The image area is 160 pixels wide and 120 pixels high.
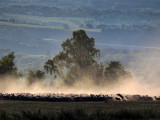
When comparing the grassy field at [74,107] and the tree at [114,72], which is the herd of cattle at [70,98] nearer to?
the grassy field at [74,107]

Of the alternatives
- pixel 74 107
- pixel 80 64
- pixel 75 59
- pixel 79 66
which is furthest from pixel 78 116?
pixel 75 59

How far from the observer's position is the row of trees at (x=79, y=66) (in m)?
127

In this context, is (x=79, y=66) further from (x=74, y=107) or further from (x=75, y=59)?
(x=74, y=107)

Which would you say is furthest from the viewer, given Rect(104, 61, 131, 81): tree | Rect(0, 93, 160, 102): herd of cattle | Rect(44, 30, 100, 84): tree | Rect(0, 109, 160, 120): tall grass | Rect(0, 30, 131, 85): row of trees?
Rect(44, 30, 100, 84): tree

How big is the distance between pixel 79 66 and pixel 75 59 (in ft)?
8.45

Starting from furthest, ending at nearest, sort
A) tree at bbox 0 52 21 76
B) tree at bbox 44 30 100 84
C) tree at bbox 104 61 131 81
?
tree at bbox 44 30 100 84 → tree at bbox 104 61 131 81 → tree at bbox 0 52 21 76

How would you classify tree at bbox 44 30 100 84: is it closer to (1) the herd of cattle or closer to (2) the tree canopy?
(2) the tree canopy

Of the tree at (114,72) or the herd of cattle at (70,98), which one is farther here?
the tree at (114,72)

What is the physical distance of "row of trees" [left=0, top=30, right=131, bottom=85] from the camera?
127m

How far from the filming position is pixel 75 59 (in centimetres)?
13225

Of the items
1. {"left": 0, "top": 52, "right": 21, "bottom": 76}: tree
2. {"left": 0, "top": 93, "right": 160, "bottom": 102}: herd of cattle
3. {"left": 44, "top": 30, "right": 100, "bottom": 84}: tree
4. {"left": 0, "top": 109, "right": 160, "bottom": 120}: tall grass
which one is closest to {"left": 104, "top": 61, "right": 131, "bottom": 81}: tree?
{"left": 44, "top": 30, "right": 100, "bottom": 84}: tree

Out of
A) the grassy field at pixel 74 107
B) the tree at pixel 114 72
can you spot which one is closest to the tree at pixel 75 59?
the tree at pixel 114 72

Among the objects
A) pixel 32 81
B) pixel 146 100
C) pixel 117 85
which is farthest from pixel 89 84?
A: pixel 146 100

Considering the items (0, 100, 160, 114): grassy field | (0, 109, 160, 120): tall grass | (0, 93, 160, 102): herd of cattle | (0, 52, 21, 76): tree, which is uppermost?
(0, 52, 21, 76): tree
